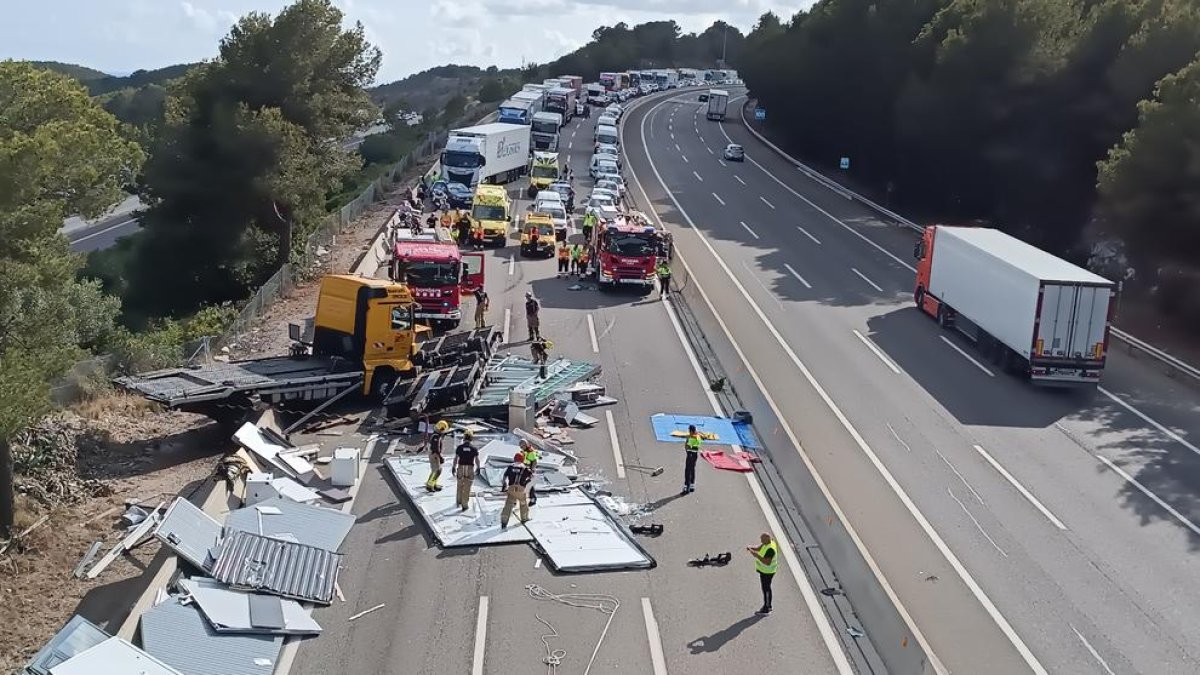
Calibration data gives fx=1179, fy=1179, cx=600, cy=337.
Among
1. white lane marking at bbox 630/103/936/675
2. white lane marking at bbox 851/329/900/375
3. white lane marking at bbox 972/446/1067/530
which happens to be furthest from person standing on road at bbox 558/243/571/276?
white lane marking at bbox 972/446/1067/530

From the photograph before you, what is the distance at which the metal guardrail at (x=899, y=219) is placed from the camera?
31.8 m

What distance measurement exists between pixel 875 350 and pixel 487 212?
20.8 metres

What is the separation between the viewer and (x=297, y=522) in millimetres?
19391

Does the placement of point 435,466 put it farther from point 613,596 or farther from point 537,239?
point 537,239

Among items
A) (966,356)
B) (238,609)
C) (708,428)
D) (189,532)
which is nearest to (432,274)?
(708,428)

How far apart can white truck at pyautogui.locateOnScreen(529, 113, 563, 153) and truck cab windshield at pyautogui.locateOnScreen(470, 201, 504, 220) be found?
100 feet

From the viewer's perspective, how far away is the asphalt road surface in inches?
613

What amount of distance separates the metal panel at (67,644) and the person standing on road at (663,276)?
26627 millimetres

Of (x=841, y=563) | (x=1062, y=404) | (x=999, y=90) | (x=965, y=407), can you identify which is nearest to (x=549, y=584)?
(x=841, y=563)

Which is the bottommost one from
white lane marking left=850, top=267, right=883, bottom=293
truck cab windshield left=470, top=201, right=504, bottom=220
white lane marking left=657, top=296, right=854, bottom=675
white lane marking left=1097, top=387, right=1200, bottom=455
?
white lane marking left=1097, top=387, right=1200, bottom=455

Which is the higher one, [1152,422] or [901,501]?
[901,501]

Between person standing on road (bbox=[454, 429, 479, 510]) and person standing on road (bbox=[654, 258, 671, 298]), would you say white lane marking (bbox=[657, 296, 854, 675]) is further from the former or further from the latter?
person standing on road (bbox=[654, 258, 671, 298])

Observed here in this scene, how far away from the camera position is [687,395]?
94.1 ft

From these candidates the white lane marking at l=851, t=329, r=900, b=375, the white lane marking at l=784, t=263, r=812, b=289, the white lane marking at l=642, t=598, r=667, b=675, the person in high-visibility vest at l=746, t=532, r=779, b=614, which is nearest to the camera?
the white lane marking at l=642, t=598, r=667, b=675
